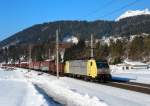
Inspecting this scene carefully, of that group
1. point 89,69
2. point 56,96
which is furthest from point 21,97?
point 89,69

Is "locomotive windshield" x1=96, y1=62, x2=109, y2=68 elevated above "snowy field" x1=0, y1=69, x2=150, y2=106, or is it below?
above

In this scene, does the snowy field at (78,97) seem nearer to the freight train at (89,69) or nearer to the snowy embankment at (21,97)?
the snowy embankment at (21,97)

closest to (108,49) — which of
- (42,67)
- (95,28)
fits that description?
(95,28)

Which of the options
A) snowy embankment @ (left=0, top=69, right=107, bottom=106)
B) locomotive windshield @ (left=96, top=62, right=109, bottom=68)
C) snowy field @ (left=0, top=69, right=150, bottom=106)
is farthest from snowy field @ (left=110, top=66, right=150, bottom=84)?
snowy field @ (left=0, top=69, right=150, bottom=106)

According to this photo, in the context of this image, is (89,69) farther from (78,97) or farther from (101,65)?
(78,97)

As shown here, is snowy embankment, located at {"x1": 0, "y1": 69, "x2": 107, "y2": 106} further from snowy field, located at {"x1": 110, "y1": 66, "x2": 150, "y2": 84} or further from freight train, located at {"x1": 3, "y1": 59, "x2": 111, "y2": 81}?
snowy field, located at {"x1": 110, "y1": 66, "x2": 150, "y2": 84}

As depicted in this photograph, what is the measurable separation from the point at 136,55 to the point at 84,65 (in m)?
134

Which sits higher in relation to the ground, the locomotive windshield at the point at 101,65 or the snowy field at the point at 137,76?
the locomotive windshield at the point at 101,65

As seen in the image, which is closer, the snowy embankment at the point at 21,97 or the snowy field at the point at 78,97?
the snowy embankment at the point at 21,97

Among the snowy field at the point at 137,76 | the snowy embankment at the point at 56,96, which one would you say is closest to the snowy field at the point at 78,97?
the snowy embankment at the point at 56,96

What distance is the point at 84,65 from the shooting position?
175 ft

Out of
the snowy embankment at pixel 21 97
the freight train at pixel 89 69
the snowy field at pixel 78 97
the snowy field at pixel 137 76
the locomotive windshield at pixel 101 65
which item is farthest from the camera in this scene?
the snowy field at pixel 137 76

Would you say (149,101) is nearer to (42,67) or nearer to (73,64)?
(73,64)

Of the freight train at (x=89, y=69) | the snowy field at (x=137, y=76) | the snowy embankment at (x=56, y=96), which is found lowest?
the snowy embankment at (x=56, y=96)
